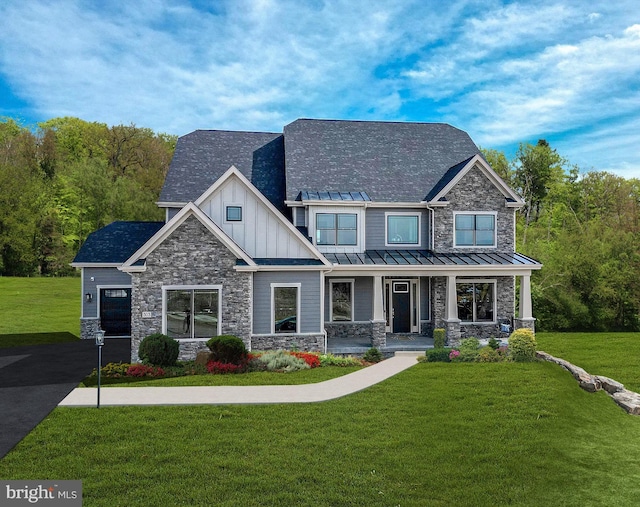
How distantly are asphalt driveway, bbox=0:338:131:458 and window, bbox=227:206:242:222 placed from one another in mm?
6151

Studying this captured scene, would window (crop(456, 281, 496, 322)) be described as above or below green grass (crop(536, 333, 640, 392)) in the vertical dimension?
above

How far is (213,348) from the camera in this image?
15.3 meters

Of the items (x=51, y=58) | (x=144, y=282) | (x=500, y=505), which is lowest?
(x=500, y=505)

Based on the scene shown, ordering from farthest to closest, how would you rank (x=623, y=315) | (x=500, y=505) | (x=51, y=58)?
1. (x=51, y=58)
2. (x=623, y=315)
3. (x=500, y=505)

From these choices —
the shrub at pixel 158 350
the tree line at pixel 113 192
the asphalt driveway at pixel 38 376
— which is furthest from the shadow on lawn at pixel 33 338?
the tree line at pixel 113 192

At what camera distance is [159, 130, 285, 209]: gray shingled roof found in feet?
71.9

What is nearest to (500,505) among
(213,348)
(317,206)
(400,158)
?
(213,348)

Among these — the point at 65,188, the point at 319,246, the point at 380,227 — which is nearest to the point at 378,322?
the point at 319,246

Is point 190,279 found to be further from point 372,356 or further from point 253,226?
point 372,356

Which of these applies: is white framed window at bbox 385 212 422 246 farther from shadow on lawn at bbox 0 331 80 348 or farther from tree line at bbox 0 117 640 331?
shadow on lawn at bbox 0 331 80 348

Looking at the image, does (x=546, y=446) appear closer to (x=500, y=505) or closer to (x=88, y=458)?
(x=500, y=505)

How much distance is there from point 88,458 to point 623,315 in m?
28.2

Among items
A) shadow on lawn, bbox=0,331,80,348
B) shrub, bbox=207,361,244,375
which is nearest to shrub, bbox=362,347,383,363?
shrub, bbox=207,361,244,375

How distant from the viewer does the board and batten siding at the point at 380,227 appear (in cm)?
2134
